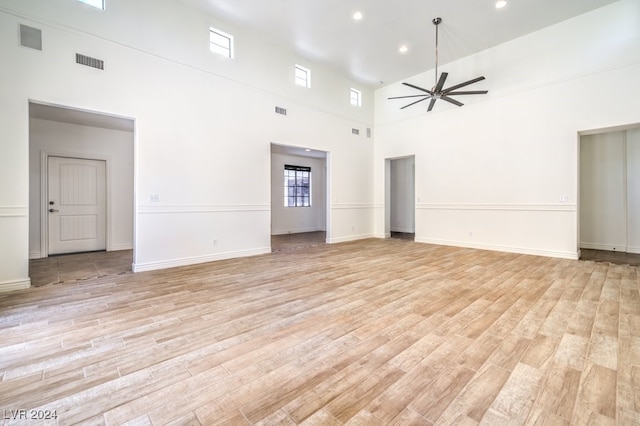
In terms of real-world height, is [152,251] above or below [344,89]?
below

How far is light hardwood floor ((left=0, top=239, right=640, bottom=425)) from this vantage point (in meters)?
1.45

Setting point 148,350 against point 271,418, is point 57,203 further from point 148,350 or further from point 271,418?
point 271,418

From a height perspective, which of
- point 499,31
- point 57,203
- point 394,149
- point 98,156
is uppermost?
point 499,31

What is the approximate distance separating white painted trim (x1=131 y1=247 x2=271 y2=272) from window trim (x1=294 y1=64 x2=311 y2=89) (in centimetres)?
396

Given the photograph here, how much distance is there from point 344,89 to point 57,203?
23.5 feet

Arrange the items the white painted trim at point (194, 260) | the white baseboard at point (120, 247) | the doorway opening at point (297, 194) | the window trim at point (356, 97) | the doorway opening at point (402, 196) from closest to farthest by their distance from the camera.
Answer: the white painted trim at point (194, 260) < the white baseboard at point (120, 247) < the window trim at point (356, 97) < the doorway opening at point (402, 196) < the doorway opening at point (297, 194)

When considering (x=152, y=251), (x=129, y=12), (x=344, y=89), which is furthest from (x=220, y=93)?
(x=344, y=89)

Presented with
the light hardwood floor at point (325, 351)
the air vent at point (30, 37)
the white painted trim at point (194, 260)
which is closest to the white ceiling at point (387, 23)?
the air vent at point (30, 37)

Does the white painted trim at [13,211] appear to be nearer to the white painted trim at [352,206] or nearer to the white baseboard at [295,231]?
the white painted trim at [352,206]

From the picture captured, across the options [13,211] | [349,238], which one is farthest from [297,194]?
[13,211]

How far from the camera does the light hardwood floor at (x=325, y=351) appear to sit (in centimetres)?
145

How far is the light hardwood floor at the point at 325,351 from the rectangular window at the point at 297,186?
630 centimetres

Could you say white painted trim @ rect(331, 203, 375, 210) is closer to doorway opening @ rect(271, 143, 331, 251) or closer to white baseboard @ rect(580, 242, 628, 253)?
doorway opening @ rect(271, 143, 331, 251)

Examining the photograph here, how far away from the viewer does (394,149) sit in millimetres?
7953
